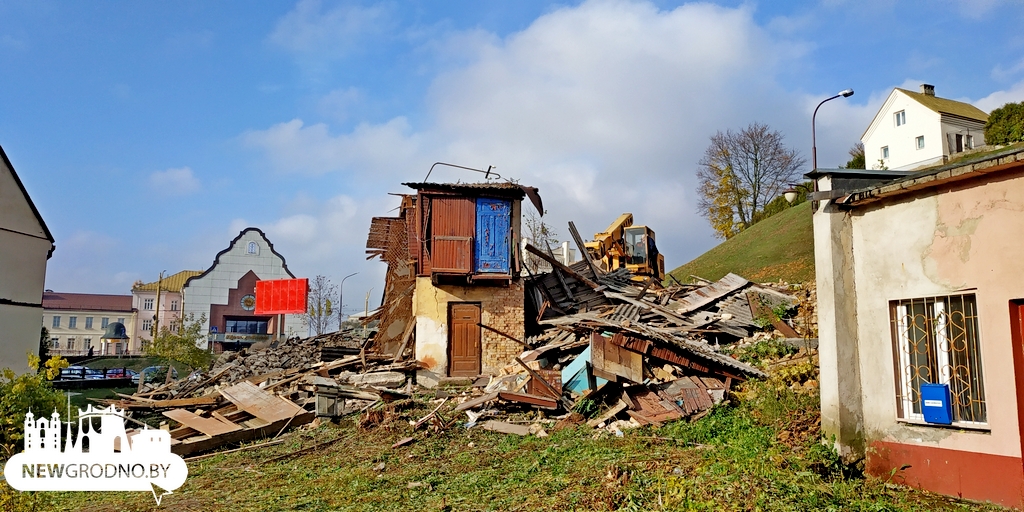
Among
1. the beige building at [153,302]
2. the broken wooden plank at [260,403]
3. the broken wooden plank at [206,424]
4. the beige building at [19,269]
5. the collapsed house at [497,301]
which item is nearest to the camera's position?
the broken wooden plank at [206,424]

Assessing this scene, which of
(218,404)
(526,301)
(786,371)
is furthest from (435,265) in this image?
(786,371)

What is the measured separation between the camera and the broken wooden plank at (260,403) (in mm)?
14531

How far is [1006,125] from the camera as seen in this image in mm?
36250

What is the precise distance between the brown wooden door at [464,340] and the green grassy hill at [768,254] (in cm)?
1753

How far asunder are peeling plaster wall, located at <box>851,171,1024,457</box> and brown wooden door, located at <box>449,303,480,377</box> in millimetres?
11926

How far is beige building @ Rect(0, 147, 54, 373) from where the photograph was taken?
15.8 metres

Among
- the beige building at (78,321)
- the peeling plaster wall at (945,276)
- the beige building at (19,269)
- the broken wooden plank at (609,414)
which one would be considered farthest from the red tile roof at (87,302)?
the peeling plaster wall at (945,276)

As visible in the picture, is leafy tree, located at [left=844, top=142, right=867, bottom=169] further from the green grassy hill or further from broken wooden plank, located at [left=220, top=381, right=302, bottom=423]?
broken wooden plank, located at [left=220, top=381, right=302, bottom=423]

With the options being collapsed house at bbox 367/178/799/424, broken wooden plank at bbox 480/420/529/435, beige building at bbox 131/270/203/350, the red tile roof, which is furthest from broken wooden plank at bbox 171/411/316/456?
the red tile roof

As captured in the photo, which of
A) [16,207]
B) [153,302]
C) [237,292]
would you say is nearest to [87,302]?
[153,302]

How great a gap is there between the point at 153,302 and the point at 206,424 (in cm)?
5734

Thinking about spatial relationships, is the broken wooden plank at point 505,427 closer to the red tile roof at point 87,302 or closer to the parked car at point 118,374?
the parked car at point 118,374

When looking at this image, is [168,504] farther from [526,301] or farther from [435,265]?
[526,301]

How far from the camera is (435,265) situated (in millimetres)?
18922
